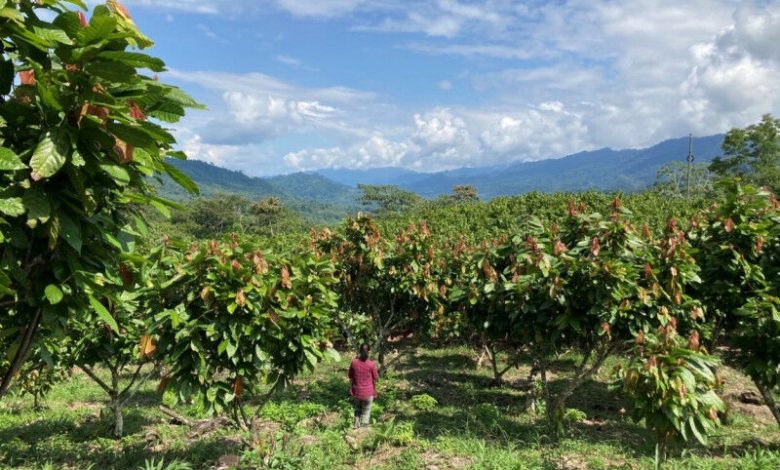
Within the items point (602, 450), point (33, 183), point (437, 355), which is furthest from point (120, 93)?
point (437, 355)

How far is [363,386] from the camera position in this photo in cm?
909

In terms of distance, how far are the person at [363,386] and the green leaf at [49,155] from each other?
7777 millimetres

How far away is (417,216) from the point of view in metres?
22.2

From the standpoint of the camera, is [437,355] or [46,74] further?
[437,355]

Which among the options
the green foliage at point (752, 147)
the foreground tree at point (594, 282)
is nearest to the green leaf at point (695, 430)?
the foreground tree at point (594, 282)

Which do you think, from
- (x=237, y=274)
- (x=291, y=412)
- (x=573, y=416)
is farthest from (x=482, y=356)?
(x=237, y=274)

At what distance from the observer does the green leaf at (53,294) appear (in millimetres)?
2072

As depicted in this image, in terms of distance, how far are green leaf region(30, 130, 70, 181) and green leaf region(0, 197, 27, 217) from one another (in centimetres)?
11

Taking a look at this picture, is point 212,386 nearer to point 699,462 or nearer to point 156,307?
point 156,307

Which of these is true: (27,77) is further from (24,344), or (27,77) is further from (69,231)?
(24,344)

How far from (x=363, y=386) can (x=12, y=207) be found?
7827 millimetres

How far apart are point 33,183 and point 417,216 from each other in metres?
20.4

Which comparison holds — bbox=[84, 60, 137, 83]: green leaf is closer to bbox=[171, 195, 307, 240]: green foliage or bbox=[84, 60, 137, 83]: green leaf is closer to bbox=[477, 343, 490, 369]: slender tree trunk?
bbox=[477, 343, 490, 369]: slender tree trunk

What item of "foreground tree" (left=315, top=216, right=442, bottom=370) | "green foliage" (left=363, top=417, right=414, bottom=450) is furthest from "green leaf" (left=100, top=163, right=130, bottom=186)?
"foreground tree" (left=315, top=216, right=442, bottom=370)
